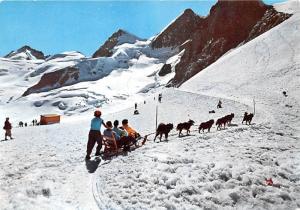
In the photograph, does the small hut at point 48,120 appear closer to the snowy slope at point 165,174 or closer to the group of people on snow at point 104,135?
the snowy slope at point 165,174

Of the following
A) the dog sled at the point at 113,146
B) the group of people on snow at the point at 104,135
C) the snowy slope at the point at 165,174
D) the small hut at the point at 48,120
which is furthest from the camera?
the small hut at the point at 48,120

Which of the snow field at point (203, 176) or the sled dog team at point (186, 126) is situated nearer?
the snow field at point (203, 176)

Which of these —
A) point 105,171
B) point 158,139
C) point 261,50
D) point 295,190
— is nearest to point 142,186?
point 105,171

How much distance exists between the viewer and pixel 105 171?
13695 mm

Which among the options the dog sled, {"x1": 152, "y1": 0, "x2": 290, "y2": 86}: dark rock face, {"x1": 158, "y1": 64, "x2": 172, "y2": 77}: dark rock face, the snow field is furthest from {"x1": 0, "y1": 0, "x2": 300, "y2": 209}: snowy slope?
{"x1": 158, "y1": 64, "x2": 172, "y2": 77}: dark rock face

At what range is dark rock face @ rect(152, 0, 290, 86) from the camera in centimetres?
11199

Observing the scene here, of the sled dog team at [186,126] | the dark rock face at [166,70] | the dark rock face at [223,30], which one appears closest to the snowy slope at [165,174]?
the sled dog team at [186,126]

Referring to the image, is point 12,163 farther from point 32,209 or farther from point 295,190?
point 295,190

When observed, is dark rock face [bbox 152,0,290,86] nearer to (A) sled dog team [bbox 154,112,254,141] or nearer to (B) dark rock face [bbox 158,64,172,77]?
(B) dark rock face [bbox 158,64,172,77]

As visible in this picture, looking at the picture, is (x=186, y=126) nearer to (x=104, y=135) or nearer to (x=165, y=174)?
(x=104, y=135)

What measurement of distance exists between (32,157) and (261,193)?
32.0 feet

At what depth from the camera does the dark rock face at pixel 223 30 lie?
111988 millimetres

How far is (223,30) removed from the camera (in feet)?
410

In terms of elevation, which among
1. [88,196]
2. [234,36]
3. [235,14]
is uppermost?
[235,14]
